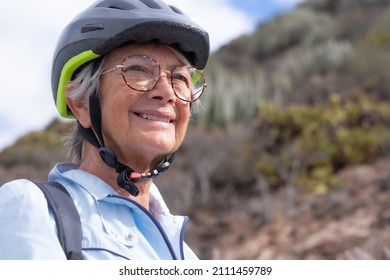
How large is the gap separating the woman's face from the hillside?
14.6 ft

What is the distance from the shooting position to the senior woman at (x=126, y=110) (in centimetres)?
215

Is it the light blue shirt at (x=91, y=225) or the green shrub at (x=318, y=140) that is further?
the green shrub at (x=318, y=140)

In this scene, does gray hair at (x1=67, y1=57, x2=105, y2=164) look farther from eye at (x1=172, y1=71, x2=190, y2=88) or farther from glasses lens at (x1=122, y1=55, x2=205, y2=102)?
eye at (x1=172, y1=71, x2=190, y2=88)

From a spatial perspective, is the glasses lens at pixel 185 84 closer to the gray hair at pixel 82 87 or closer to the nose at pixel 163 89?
the nose at pixel 163 89

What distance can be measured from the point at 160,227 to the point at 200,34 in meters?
0.75

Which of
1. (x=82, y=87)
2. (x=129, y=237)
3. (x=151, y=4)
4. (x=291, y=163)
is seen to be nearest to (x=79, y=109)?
Result: (x=82, y=87)

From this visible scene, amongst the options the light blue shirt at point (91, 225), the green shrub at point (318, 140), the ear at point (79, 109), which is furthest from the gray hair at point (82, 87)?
the green shrub at point (318, 140)

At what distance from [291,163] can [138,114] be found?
1093 cm

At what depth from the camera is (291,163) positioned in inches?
Result: 513

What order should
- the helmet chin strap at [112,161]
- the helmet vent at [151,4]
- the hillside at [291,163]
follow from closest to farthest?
the helmet chin strap at [112,161]
the helmet vent at [151,4]
the hillside at [291,163]

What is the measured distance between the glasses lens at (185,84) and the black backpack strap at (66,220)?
23.6 inches

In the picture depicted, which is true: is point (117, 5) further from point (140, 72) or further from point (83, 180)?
point (83, 180)

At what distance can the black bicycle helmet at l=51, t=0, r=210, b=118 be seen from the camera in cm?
232

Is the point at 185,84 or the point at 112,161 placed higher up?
the point at 185,84
